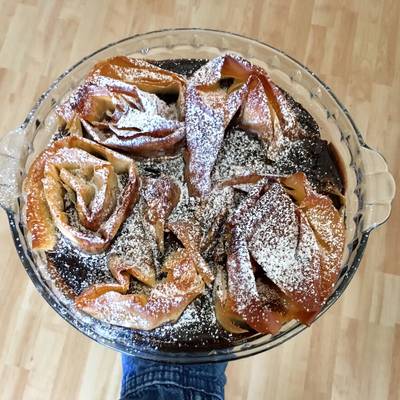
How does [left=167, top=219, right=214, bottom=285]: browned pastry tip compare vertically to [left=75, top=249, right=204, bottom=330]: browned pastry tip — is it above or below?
above

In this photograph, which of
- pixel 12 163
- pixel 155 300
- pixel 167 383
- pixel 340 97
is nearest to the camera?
pixel 155 300

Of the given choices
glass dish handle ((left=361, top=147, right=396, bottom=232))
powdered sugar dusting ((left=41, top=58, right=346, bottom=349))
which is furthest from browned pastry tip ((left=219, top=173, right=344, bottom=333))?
glass dish handle ((left=361, top=147, right=396, bottom=232))

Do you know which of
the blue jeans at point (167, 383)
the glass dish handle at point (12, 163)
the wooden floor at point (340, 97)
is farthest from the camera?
the wooden floor at point (340, 97)

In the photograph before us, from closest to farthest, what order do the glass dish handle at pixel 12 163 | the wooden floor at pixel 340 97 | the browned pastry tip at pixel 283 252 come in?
1. the browned pastry tip at pixel 283 252
2. the glass dish handle at pixel 12 163
3. the wooden floor at pixel 340 97

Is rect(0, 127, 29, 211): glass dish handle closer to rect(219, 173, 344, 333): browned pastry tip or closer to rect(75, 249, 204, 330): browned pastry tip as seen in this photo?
rect(75, 249, 204, 330): browned pastry tip

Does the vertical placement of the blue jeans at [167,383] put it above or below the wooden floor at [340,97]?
Result: below

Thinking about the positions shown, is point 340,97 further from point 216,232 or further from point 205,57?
point 216,232

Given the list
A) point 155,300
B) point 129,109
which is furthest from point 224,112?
point 155,300

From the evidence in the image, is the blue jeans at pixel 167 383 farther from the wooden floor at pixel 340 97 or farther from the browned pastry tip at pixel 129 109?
the browned pastry tip at pixel 129 109

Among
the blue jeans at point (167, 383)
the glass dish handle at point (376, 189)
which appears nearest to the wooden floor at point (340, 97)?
the blue jeans at point (167, 383)
